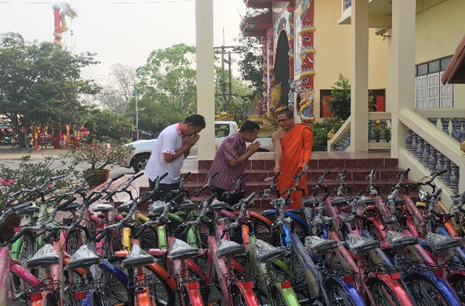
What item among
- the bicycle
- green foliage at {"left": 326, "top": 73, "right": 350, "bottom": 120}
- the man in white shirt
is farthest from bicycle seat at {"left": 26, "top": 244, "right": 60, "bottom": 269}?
green foliage at {"left": 326, "top": 73, "right": 350, "bottom": 120}

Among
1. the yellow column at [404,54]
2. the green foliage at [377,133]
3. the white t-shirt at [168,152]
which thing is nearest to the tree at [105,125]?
the green foliage at [377,133]

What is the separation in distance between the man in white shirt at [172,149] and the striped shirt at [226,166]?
0.34 m

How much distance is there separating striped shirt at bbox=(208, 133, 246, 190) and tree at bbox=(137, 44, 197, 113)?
46355 millimetres

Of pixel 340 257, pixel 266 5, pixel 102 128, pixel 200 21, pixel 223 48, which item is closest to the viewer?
pixel 340 257

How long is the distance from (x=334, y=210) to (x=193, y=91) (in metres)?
48.1

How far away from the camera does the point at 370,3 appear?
39.2ft

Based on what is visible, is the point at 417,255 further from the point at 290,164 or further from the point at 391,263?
the point at 290,164

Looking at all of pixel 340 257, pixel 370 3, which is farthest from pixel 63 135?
pixel 340 257

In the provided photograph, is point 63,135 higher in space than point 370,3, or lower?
lower

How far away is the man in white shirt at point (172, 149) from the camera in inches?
223


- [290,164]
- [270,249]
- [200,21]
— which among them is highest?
[200,21]

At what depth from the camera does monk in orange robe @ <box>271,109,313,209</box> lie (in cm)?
612

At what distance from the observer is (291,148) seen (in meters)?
6.18

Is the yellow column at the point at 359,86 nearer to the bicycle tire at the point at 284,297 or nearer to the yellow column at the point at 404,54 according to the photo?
the yellow column at the point at 404,54
